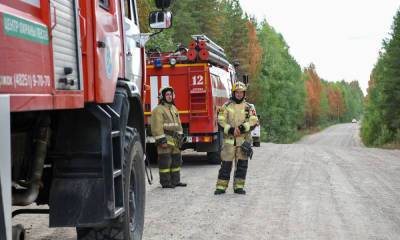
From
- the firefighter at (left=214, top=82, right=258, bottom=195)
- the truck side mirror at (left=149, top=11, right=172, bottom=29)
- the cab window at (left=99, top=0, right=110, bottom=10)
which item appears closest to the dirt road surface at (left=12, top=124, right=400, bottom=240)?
the firefighter at (left=214, top=82, right=258, bottom=195)

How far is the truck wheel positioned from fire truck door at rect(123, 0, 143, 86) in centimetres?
72

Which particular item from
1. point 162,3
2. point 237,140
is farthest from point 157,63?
point 162,3

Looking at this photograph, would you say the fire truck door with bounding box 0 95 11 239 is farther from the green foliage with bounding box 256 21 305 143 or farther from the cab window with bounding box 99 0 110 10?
the green foliage with bounding box 256 21 305 143

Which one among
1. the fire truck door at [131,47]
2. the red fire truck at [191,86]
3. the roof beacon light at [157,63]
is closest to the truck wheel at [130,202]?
the fire truck door at [131,47]

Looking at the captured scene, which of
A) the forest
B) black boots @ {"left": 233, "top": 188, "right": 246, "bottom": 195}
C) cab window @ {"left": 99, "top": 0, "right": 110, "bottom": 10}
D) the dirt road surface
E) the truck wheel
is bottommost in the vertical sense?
the dirt road surface

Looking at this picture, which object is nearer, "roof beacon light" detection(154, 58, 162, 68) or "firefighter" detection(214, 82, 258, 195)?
"firefighter" detection(214, 82, 258, 195)

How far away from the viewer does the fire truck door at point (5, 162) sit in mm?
2709

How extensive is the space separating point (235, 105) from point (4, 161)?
783 centimetres

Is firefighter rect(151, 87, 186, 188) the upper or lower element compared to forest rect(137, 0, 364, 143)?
lower

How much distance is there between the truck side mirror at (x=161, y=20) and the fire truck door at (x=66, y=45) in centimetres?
235

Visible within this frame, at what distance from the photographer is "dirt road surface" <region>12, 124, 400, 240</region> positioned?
7121mm

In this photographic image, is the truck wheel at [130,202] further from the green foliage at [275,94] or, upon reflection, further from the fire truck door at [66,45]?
the green foliage at [275,94]

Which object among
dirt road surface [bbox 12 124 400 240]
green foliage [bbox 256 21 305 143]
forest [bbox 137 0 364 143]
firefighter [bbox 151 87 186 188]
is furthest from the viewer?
green foliage [bbox 256 21 305 143]

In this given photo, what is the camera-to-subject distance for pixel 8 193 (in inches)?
109
